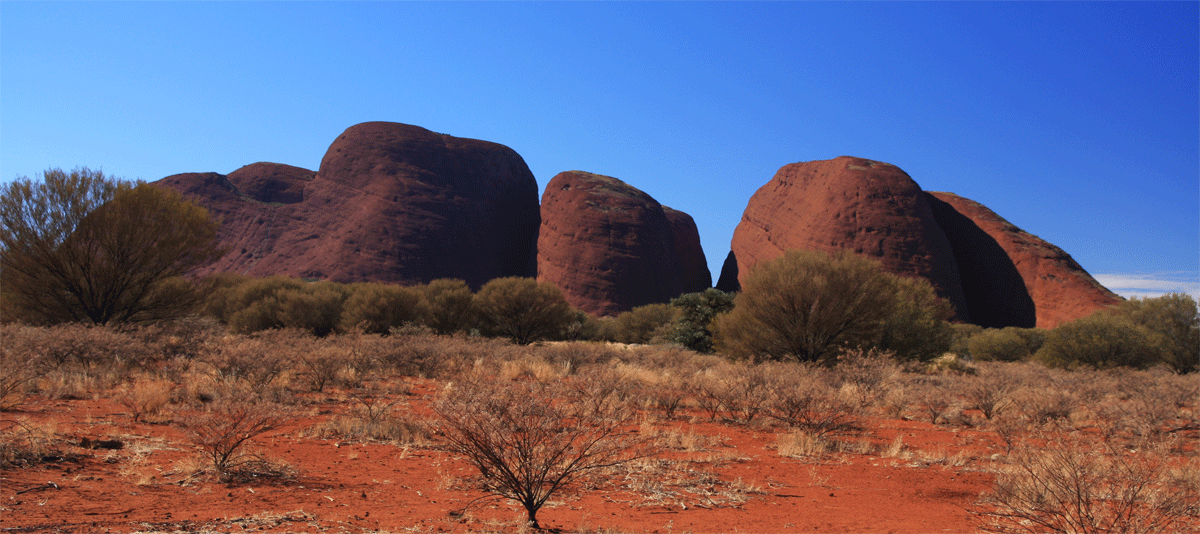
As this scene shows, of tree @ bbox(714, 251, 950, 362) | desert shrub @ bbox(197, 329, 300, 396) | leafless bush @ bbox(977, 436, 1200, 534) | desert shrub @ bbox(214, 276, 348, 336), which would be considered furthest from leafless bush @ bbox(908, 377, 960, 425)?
desert shrub @ bbox(214, 276, 348, 336)

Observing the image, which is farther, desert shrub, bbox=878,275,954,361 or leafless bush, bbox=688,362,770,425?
desert shrub, bbox=878,275,954,361

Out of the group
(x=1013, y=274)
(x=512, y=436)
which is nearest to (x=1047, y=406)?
(x=512, y=436)

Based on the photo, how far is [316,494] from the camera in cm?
453

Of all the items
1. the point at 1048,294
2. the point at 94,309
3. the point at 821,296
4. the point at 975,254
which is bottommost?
the point at 94,309

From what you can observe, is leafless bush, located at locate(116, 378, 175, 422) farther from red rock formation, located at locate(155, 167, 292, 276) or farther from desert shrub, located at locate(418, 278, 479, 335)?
red rock formation, located at locate(155, 167, 292, 276)

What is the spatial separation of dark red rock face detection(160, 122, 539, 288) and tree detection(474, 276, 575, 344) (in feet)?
107

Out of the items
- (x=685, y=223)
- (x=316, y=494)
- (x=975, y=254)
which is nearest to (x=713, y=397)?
(x=316, y=494)

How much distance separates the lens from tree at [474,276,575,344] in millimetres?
25438

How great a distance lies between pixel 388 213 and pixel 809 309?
53397mm

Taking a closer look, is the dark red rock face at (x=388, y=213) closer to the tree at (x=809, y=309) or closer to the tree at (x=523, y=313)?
the tree at (x=523, y=313)

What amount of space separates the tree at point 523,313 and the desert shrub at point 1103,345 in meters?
18.8

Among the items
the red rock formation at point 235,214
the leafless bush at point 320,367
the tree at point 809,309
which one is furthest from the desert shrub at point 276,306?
the red rock formation at point 235,214

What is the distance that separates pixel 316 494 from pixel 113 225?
15.6m

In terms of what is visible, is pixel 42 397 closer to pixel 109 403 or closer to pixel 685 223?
pixel 109 403
